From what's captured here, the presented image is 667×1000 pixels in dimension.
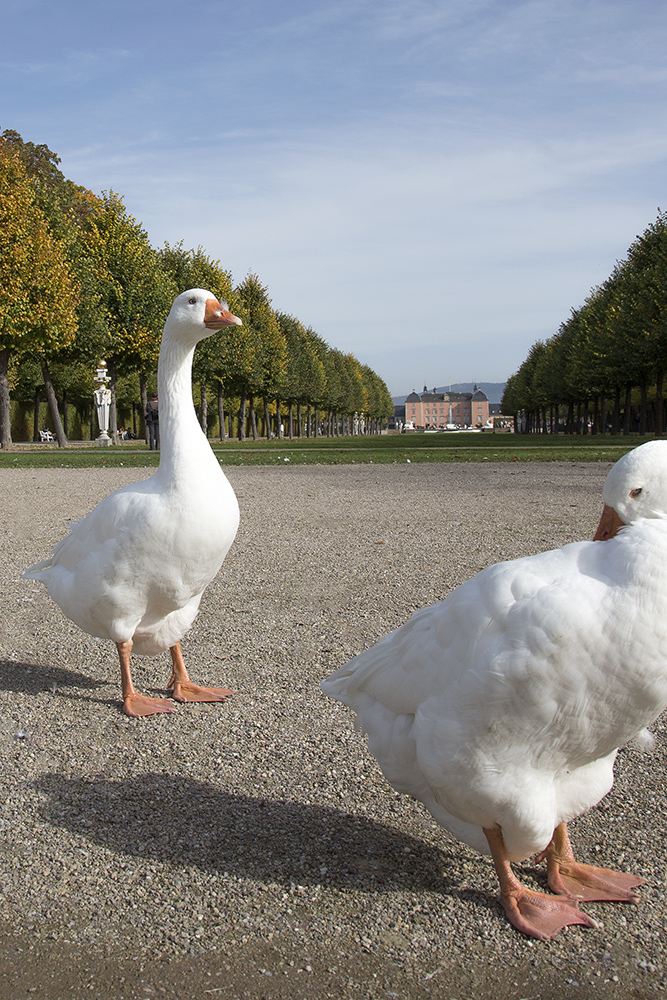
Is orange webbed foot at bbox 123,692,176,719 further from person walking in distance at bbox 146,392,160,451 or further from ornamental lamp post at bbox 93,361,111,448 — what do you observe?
ornamental lamp post at bbox 93,361,111,448

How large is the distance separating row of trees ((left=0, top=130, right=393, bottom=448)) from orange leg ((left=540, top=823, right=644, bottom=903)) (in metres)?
28.1

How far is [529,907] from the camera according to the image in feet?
8.30

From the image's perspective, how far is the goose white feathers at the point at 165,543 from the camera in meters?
3.97

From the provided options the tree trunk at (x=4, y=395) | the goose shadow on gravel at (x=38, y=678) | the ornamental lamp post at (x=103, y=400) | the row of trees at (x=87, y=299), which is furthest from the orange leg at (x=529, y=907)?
the ornamental lamp post at (x=103, y=400)

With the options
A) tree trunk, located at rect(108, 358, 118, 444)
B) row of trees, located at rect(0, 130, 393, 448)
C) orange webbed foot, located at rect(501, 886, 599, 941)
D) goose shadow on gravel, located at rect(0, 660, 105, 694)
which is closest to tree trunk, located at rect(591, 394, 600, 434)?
row of trees, located at rect(0, 130, 393, 448)

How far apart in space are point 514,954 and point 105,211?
128 feet

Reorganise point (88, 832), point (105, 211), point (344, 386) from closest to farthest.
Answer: point (88, 832), point (105, 211), point (344, 386)

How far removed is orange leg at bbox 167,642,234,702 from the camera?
14.2 ft

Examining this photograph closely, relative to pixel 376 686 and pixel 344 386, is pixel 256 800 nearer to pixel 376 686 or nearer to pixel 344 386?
pixel 376 686

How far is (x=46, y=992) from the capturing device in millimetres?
2180

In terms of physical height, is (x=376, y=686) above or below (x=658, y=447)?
below

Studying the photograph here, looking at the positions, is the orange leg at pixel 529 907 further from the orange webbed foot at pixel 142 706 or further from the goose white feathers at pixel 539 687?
the orange webbed foot at pixel 142 706

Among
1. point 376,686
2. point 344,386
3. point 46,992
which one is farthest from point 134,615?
point 344,386

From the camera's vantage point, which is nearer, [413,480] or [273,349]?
[413,480]
